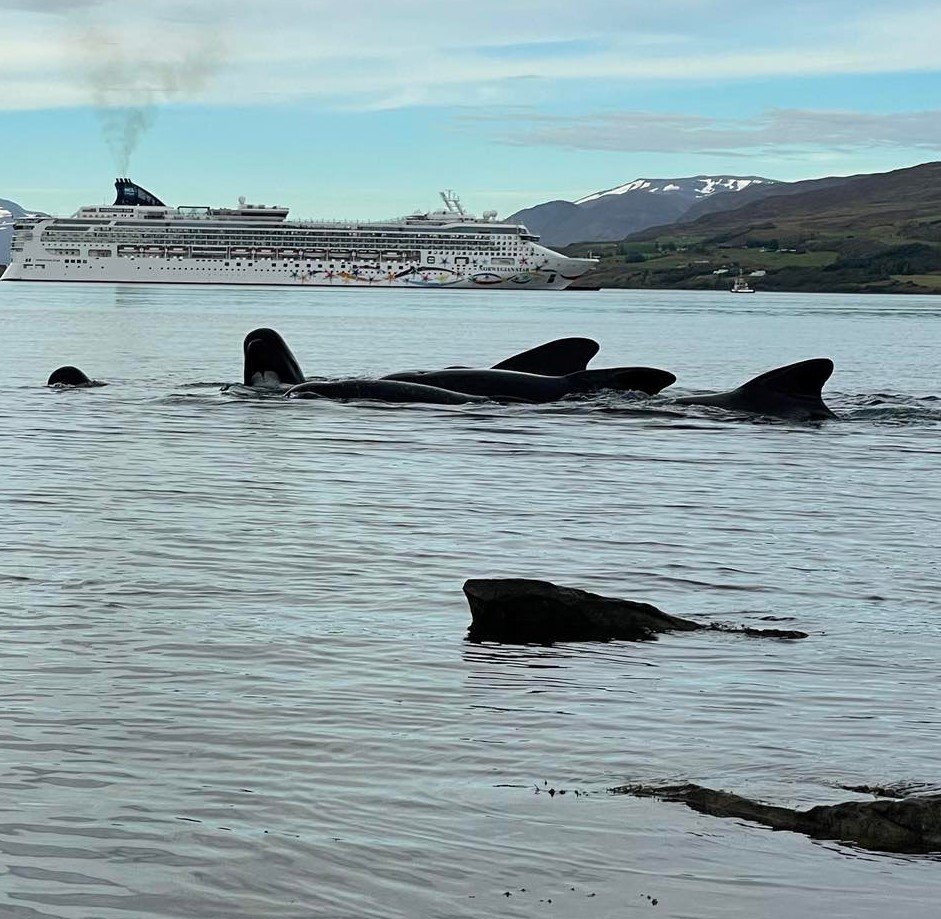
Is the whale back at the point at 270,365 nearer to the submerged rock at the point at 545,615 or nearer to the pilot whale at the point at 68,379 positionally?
the pilot whale at the point at 68,379

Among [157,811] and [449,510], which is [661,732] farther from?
[449,510]

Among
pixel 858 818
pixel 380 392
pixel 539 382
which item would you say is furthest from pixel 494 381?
pixel 858 818

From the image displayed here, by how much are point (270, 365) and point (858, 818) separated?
27.2m

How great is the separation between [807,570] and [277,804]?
7.98 m

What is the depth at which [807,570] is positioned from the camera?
14016mm

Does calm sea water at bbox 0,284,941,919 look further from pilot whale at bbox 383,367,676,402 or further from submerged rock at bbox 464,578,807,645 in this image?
pilot whale at bbox 383,367,676,402

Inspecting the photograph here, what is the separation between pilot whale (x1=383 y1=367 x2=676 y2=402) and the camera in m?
31.4

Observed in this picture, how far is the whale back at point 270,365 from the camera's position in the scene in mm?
31938

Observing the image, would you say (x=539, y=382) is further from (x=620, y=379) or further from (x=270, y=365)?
(x=270, y=365)

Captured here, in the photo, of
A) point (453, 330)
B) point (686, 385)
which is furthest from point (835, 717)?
point (453, 330)

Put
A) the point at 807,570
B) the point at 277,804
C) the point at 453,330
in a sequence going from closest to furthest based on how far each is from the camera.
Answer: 1. the point at 277,804
2. the point at 807,570
3. the point at 453,330

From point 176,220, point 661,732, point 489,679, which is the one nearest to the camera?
point 661,732

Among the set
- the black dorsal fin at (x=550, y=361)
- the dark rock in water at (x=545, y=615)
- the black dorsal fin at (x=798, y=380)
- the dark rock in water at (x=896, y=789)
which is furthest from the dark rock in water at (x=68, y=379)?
the dark rock in water at (x=896, y=789)

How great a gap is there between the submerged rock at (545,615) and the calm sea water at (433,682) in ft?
0.69
